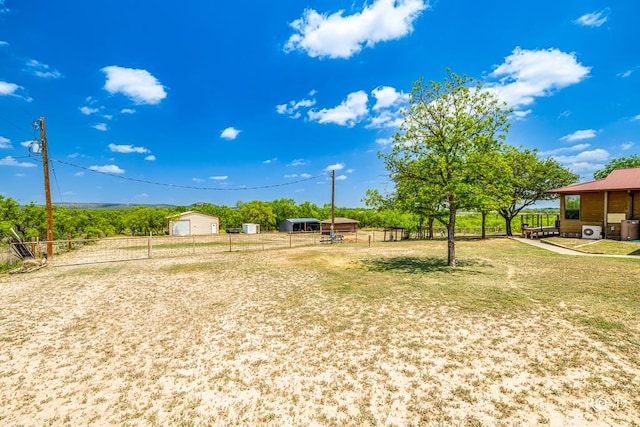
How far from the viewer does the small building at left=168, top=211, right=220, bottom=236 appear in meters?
41.8

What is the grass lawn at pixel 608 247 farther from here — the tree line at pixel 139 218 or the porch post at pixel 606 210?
the tree line at pixel 139 218

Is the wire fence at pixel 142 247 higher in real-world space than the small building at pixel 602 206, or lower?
lower

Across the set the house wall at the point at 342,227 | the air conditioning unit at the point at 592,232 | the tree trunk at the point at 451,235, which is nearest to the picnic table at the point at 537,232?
the air conditioning unit at the point at 592,232

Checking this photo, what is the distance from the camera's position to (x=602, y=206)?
20.6 meters

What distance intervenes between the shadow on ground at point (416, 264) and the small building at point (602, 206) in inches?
543

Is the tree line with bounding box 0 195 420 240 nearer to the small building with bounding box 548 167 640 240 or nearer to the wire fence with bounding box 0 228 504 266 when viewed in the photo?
the wire fence with bounding box 0 228 504 266

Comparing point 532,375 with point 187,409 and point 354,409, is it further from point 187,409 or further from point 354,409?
point 187,409

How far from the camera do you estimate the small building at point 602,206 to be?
19312mm

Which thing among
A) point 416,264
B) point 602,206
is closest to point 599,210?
point 602,206

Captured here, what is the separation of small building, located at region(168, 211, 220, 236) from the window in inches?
1695

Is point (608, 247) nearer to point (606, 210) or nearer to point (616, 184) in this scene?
point (606, 210)

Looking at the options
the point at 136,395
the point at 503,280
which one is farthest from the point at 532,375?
the point at 503,280

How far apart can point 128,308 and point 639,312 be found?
13444 millimetres

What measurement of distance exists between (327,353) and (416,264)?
990 centimetres
